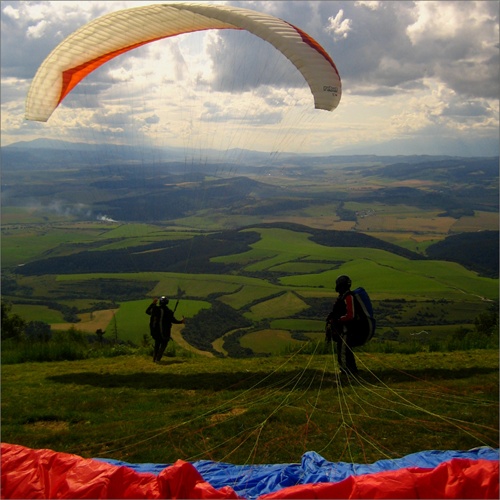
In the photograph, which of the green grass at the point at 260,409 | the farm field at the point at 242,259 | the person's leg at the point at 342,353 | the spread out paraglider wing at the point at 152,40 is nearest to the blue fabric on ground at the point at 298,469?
the green grass at the point at 260,409

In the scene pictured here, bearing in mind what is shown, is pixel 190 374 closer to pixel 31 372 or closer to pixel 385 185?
pixel 31 372

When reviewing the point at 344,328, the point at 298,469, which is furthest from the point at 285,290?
the point at 298,469

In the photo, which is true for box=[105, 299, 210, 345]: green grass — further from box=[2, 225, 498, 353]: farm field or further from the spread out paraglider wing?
the spread out paraglider wing

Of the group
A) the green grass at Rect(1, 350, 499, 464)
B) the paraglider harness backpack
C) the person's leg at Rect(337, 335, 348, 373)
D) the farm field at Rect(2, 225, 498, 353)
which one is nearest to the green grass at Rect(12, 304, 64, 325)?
the farm field at Rect(2, 225, 498, 353)

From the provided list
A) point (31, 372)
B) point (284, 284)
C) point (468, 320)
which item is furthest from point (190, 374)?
point (284, 284)

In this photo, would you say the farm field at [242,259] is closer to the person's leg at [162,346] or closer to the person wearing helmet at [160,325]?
the person wearing helmet at [160,325]
